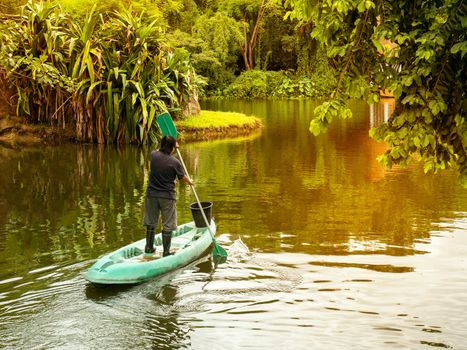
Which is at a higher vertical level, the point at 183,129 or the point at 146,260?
the point at 183,129

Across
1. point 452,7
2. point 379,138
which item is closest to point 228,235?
point 379,138

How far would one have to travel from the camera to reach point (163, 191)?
27.4ft

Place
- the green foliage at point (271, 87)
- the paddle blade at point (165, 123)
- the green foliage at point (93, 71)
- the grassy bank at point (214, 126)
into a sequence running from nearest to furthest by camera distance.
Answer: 1. the paddle blade at point (165, 123)
2. the green foliage at point (93, 71)
3. the grassy bank at point (214, 126)
4. the green foliage at point (271, 87)

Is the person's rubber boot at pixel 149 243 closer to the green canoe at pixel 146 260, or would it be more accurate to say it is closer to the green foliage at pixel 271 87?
the green canoe at pixel 146 260

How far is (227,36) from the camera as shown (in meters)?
41.4

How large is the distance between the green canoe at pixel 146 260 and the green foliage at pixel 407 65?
3.29 m

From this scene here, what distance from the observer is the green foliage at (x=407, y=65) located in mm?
4484

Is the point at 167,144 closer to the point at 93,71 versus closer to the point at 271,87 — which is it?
the point at 93,71

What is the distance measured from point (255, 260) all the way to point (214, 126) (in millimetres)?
13814

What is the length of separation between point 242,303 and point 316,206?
507cm

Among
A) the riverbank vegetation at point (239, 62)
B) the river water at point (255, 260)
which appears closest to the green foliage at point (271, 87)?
the riverbank vegetation at point (239, 62)

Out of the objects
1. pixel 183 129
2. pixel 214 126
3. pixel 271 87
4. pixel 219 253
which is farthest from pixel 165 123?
pixel 271 87

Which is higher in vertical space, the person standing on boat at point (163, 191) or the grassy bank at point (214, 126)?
the grassy bank at point (214, 126)

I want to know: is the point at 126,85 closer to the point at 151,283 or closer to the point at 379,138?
the point at 151,283
